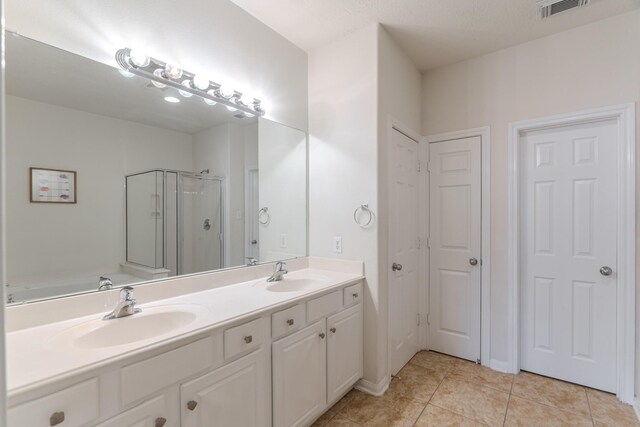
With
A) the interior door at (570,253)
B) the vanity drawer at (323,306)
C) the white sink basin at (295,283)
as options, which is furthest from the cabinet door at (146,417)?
the interior door at (570,253)

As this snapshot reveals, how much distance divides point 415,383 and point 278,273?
4.54ft

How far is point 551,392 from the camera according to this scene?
2199mm

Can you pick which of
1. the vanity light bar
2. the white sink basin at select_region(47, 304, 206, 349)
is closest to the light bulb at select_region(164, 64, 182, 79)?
the vanity light bar

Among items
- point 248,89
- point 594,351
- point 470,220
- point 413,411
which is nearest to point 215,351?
point 413,411

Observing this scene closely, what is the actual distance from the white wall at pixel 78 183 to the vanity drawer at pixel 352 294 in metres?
1.33

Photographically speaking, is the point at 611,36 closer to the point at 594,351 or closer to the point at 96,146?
the point at 594,351

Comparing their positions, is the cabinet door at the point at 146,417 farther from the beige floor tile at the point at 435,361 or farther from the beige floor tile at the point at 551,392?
the beige floor tile at the point at 551,392

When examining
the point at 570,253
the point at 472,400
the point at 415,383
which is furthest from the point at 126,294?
the point at 570,253

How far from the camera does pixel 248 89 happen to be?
6.96ft

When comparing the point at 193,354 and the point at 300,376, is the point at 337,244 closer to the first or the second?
the point at 300,376

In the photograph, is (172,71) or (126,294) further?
(172,71)

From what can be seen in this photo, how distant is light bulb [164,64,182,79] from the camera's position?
5.36 ft

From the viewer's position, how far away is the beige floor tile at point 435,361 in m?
2.57

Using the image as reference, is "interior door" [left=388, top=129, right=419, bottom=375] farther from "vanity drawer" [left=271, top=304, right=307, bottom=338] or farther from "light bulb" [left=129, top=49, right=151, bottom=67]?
"light bulb" [left=129, top=49, right=151, bottom=67]
